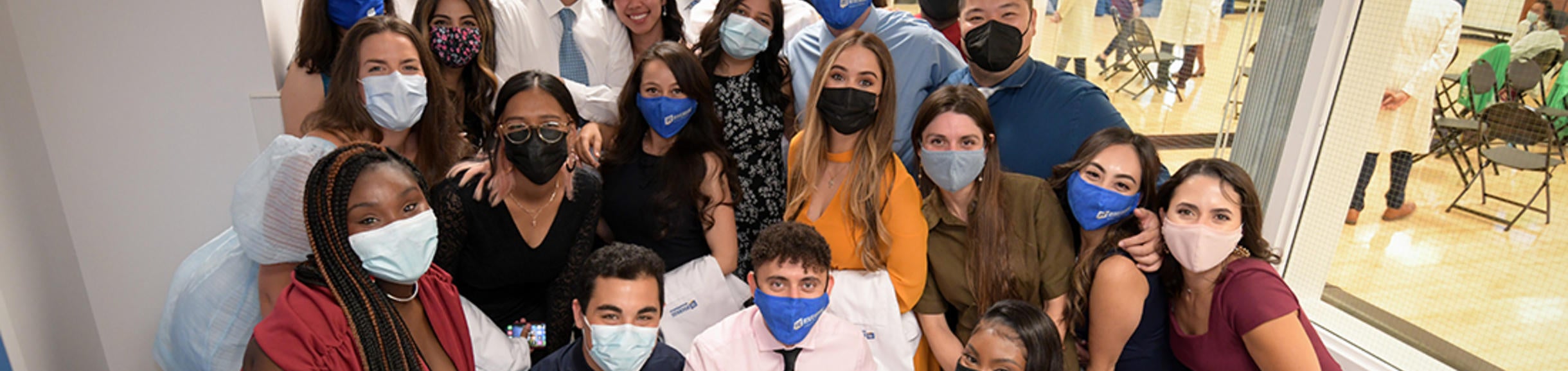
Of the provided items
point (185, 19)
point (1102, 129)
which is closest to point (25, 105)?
point (185, 19)

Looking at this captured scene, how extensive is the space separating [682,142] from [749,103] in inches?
12.6

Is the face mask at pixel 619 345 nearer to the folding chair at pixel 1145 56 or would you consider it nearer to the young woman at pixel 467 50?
the young woman at pixel 467 50

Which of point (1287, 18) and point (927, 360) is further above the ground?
point (1287, 18)

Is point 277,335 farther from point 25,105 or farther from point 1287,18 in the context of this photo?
point 1287,18

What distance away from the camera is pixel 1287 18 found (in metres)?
3.29

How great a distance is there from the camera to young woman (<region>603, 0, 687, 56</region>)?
127 inches

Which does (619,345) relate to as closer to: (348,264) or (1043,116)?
(348,264)

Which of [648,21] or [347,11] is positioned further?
[648,21]

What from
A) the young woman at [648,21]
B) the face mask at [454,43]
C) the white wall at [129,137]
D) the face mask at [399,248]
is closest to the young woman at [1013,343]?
the face mask at [399,248]

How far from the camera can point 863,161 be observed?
2730 mm

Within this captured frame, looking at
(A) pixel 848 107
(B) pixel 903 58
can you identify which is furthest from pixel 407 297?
(B) pixel 903 58

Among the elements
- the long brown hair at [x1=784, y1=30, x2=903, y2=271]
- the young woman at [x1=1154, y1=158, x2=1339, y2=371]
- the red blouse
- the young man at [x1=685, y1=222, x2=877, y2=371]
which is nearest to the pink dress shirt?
the young man at [x1=685, y1=222, x2=877, y2=371]

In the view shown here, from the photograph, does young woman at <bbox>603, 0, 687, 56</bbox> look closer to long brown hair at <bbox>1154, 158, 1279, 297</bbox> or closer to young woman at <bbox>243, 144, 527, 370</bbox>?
young woman at <bbox>243, 144, 527, 370</bbox>

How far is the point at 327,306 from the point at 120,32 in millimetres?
1620
